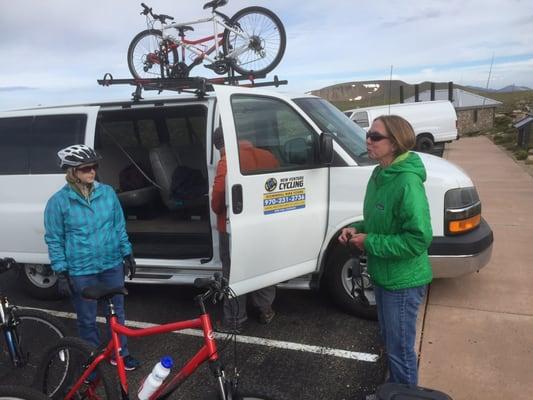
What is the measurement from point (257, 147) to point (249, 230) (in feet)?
2.27

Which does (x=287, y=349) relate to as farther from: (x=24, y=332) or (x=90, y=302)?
(x=24, y=332)

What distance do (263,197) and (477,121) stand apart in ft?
92.9

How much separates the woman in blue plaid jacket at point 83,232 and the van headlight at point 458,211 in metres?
2.64

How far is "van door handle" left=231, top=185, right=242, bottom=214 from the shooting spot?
3.39 metres

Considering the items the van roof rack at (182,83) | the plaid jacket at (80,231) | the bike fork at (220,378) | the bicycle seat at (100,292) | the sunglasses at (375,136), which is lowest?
the bike fork at (220,378)

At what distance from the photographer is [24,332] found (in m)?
3.09

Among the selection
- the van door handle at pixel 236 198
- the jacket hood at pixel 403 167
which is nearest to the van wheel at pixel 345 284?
the van door handle at pixel 236 198

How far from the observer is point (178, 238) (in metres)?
5.09

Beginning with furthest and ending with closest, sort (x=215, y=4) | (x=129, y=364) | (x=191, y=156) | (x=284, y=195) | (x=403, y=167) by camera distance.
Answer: (x=191, y=156), (x=215, y=4), (x=284, y=195), (x=129, y=364), (x=403, y=167)

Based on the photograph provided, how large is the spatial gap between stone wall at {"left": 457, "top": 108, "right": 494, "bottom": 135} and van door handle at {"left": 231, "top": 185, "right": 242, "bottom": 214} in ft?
91.1

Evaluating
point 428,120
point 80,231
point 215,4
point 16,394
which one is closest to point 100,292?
point 16,394

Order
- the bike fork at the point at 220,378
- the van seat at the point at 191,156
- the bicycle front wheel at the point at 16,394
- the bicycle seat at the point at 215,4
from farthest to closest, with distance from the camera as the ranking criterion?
the van seat at the point at 191,156, the bicycle seat at the point at 215,4, the bicycle front wheel at the point at 16,394, the bike fork at the point at 220,378

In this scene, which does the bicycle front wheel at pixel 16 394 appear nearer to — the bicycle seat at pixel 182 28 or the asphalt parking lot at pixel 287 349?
the asphalt parking lot at pixel 287 349

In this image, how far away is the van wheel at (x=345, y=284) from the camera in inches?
159
